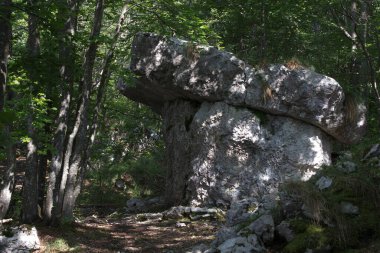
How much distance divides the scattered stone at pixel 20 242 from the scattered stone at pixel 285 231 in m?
5.18

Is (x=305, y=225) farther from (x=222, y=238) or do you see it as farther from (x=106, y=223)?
(x=106, y=223)

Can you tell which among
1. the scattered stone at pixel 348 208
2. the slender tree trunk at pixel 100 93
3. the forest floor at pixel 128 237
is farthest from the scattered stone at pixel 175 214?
the scattered stone at pixel 348 208

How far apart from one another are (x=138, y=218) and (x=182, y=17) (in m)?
6.27

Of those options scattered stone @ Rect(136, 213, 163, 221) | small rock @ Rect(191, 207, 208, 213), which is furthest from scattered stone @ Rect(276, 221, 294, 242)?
scattered stone @ Rect(136, 213, 163, 221)

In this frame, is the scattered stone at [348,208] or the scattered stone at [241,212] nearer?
the scattered stone at [348,208]

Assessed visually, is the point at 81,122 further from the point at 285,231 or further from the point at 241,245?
the point at 285,231

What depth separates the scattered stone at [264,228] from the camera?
19.6 feet

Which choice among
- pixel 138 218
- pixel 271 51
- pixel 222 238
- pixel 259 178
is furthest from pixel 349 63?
pixel 222 238

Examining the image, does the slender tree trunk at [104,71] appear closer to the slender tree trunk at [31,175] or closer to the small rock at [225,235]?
the slender tree trunk at [31,175]

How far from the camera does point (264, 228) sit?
6.01 m

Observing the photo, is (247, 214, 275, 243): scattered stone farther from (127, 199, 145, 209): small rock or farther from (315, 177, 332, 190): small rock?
(127, 199, 145, 209): small rock

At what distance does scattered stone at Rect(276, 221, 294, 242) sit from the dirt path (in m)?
2.37

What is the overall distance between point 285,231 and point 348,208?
38.5 inches

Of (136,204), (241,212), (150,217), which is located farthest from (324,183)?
(136,204)
